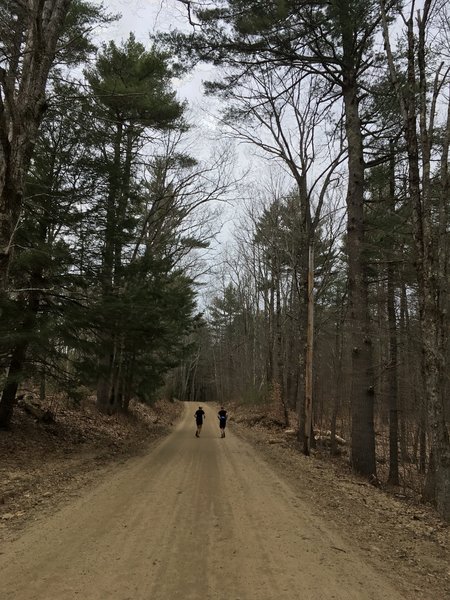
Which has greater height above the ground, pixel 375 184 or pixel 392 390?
pixel 375 184

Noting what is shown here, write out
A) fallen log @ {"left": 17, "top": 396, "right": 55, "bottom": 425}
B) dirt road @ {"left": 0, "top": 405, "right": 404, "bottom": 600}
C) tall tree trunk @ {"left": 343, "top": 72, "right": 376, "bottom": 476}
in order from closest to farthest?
1. dirt road @ {"left": 0, "top": 405, "right": 404, "bottom": 600}
2. tall tree trunk @ {"left": 343, "top": 72, "right": 376, "bottom": 476}
3. fallen log @ {"left": 17, "top": 396, "right": 55, "bottom": 425}

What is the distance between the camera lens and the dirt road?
4.00 metres

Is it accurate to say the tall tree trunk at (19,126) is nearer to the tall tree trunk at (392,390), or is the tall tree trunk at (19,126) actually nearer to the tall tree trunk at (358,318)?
the tall tree trunk at (358,318)

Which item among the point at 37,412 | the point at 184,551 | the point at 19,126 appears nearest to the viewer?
the point at 184,551

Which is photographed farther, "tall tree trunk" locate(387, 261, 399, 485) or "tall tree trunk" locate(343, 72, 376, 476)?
"tall tree trunk" locate(387, 261, 399, 485)

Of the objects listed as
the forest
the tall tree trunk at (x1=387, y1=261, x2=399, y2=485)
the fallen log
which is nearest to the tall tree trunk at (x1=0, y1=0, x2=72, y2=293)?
the forest

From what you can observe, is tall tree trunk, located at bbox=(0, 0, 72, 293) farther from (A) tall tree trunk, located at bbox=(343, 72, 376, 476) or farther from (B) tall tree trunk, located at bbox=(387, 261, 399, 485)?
(B) tall tree trunk, located at bbox=(387, 261, 399, 485)

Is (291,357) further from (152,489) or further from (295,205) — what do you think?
(152,489)

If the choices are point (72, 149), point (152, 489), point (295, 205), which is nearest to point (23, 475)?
point (152, 489)

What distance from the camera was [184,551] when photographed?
4969 mm

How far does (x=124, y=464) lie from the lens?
34.3ft

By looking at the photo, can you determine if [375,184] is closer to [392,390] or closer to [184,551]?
[392,390]

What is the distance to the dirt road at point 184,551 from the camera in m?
4.00

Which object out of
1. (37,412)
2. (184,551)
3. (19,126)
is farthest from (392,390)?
(19,126)
